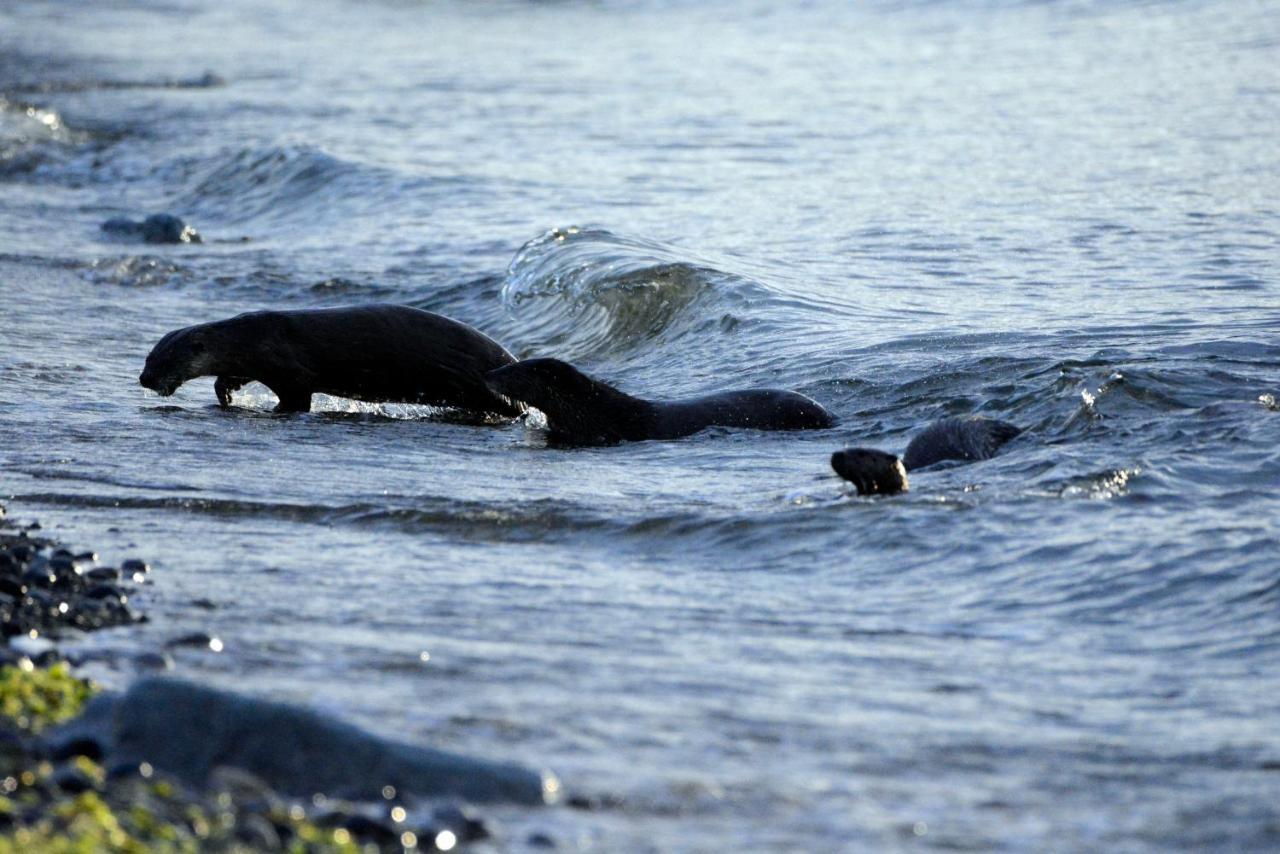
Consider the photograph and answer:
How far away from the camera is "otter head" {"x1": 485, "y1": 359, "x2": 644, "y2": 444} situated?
8.99 m

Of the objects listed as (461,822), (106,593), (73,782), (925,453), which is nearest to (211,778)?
(73,782)

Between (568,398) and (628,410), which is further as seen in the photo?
(568,398)

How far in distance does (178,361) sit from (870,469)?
4.31 m

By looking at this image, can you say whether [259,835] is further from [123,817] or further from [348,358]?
[348,358]

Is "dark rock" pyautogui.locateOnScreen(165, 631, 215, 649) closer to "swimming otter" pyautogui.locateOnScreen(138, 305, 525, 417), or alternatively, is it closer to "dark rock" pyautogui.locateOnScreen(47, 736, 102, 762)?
"dark rock" pyautogui.locateOnScreen(47, 736, 102, 762)

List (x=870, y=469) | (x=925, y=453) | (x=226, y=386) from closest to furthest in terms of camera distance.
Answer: (x=870, y=469) < (x=925, y=453) < (x=226, y=386)

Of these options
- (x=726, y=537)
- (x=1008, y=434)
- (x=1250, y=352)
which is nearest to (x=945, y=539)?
(x=726, y=537)

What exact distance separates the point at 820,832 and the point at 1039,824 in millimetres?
502

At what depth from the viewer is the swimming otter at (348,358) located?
384 inches

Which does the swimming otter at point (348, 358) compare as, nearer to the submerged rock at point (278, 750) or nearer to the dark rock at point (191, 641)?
the dark rock at point (191, 641)

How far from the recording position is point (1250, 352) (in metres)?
9.40

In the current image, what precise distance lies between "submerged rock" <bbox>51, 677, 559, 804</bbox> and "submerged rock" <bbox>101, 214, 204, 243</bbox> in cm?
1243

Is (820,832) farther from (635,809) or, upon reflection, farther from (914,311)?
(914,311)

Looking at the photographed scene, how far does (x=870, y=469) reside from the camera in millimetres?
7055
